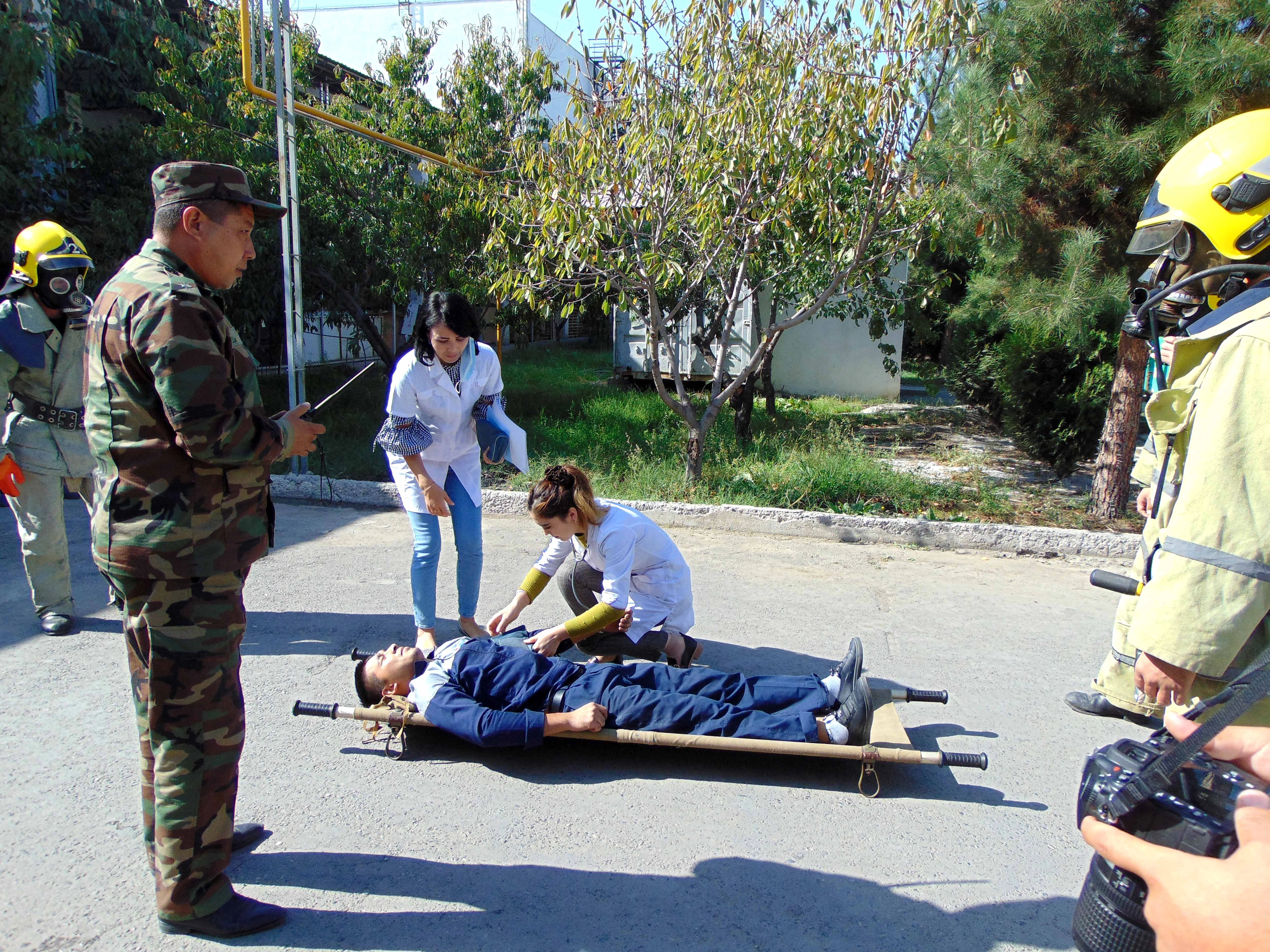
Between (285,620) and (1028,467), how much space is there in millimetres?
7589

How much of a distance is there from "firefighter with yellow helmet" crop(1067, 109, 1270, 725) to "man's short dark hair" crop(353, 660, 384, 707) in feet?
8.59

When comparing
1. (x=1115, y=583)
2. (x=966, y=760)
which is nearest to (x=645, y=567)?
(x=966, y=760)

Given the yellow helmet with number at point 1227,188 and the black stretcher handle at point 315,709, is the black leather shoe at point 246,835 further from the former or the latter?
the yellow helmet with number at point 1227,188

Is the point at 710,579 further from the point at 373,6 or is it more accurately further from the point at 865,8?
the point at 373,6

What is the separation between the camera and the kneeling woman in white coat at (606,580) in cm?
364

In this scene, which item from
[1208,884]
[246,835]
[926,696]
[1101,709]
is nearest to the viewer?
[1208,884]

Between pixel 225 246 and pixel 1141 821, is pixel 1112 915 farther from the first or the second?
pixel 225 246

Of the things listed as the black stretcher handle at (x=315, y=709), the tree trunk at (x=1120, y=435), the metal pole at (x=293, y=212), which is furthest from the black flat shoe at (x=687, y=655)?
the metal pole at (x=293, y=212)

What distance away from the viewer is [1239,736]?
1389mm

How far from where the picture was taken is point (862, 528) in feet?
21.1

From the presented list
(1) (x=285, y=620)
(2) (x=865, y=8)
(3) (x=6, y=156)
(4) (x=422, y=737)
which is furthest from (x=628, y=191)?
(3) (x=6, y=156)

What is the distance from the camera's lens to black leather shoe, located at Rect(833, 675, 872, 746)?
3123 mm

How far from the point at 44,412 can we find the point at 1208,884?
502 centimetres

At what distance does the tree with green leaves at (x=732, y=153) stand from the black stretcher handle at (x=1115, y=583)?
4.01 metres
